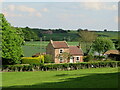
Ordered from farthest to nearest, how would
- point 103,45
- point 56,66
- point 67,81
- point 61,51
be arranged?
1. point 103,45
2. point 61,51
3. point 56,66
4. point 67,81

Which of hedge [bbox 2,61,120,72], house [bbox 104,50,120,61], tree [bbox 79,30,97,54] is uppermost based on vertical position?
tree [bbox 79,30,97,54]

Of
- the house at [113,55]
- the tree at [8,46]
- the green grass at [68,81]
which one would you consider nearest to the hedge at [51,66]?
the tree at [8,46]

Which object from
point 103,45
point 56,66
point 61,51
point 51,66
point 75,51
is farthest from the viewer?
point 103,45

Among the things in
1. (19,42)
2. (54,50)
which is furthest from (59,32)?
(19,42)

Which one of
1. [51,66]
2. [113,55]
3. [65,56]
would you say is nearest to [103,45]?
[113,55]

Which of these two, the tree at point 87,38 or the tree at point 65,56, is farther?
the tree at point 87,38

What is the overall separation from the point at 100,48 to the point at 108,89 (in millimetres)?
60427

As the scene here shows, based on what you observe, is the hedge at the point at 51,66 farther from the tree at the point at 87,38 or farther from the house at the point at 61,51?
the tree at the point at 87,38

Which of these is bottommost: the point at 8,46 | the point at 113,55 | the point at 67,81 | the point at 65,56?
the point at 67,81

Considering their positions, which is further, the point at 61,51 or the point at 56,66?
the point at 61,51

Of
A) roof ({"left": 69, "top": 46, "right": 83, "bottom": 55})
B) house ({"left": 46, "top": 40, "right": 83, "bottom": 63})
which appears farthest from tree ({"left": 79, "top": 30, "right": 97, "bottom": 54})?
house ({"left": 46, "top": 40, "right": 83, "bottom": 63})

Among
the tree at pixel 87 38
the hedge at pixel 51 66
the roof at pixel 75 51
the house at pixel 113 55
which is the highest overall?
the tree at pixel 87 38

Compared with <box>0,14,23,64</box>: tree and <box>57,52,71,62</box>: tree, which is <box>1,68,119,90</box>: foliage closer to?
<box>0,14,23,64</box>: tree

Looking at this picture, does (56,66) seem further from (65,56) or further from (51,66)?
(65,56)
